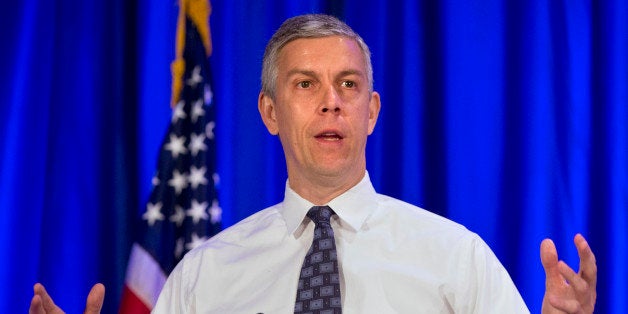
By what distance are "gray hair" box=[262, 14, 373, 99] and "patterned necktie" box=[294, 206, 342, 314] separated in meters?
0.40

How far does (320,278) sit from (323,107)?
15.5 inches

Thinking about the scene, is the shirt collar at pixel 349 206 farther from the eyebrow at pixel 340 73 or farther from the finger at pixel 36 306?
the finger at pixel 36 306

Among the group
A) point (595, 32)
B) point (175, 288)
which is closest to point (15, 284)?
point (175, 288)

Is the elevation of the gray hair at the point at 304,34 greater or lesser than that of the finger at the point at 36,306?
greater

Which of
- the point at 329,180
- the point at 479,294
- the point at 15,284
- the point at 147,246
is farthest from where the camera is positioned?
the point at 15,284

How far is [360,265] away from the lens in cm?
190

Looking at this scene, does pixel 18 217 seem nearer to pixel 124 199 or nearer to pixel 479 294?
pixel 124 199

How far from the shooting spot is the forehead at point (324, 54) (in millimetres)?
1972

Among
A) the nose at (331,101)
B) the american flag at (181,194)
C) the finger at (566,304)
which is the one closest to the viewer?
the finger at (566,304)

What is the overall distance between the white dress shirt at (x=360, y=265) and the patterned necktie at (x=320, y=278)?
55 mm

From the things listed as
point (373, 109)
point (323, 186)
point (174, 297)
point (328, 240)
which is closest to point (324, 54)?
point (373, 109)

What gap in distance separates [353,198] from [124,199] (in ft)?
3.51

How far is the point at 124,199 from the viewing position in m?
2.76

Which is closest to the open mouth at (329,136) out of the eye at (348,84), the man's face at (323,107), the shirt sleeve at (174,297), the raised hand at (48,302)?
the man's face at (323,107)
